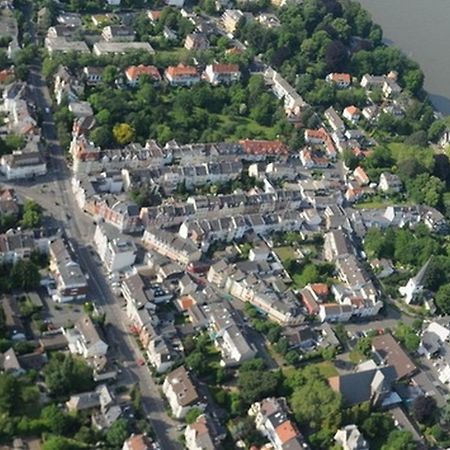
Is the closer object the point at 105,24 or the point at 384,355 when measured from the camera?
the point at 384,355

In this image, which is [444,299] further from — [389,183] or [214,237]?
[214,237]

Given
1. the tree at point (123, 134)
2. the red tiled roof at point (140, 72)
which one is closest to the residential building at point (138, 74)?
the red tiled roof at point (140, 72)

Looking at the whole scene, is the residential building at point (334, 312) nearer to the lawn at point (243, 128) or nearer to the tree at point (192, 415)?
the tree at point (192, 415)

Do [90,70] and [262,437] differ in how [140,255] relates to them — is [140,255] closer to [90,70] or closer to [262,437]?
[262,437]

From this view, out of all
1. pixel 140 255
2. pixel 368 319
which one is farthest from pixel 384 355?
pixel 140 255

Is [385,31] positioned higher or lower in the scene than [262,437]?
higher
